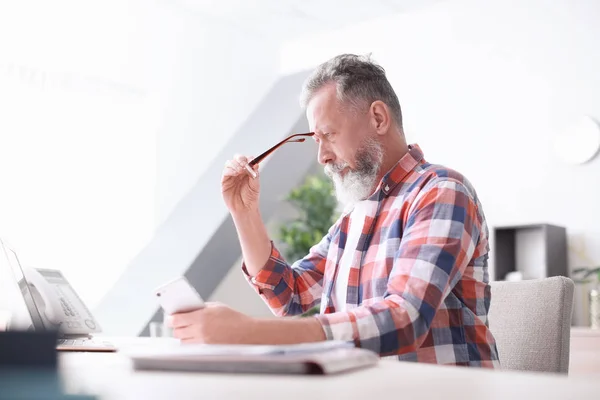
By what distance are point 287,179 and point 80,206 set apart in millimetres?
1560

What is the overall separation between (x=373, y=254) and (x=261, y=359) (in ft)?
2.99

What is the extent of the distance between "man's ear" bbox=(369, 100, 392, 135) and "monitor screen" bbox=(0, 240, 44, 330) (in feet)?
3.07

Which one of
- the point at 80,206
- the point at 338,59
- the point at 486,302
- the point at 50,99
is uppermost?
the point at 50,99

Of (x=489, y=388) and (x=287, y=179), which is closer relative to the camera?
(x=489, y=388)

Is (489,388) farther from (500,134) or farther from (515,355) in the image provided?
(500,134)

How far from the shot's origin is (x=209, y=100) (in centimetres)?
541

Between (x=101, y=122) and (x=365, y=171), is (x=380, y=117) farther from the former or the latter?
(x=101, y=122)

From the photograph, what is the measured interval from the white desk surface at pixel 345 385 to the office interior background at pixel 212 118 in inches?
135

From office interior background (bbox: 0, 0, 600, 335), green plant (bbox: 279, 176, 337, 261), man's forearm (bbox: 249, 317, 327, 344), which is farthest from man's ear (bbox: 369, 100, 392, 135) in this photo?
green plant (bbox: 279, 176, 337, 261)

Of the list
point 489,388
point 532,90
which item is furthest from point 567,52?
point 489,388

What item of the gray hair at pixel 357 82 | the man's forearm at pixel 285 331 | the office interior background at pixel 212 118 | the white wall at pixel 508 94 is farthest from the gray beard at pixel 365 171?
the white wall at pixel 508 94

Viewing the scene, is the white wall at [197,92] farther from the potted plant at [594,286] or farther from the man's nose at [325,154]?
the man's nose at [325,154]

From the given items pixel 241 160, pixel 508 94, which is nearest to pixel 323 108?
pixel 241 160

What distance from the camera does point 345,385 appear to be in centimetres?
77
